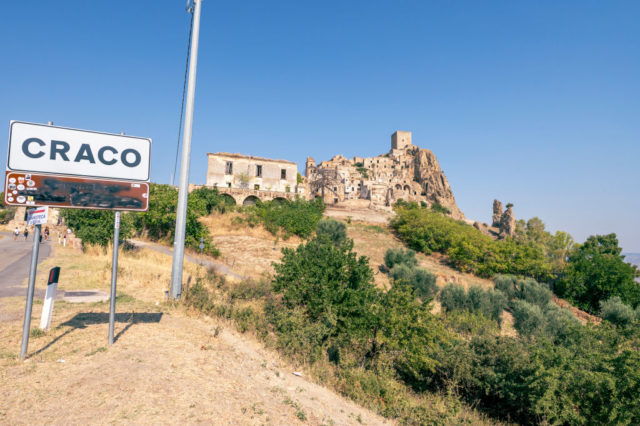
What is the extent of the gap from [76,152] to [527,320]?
94.9ft

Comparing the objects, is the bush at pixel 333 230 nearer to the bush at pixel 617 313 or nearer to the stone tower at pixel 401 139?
the bush at pixel 617 313

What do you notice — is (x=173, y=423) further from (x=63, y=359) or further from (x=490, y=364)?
(x=490, y=364)

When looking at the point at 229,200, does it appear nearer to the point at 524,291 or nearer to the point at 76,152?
the point at 524,291

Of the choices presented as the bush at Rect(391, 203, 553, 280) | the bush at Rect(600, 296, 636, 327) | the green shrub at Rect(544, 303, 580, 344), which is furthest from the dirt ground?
the bush at Rect(391, 203, 553, 280)

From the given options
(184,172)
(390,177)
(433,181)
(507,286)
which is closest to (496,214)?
(433,181)

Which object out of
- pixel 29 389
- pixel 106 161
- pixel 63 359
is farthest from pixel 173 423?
pixel 106 161

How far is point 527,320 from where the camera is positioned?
2406 centimetres

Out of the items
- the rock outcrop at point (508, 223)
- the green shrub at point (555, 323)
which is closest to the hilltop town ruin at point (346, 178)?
the rock outcrop at point (508, 223)

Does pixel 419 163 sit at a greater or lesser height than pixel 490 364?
greater

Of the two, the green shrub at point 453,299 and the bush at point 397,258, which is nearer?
the green shrub at point 453,299

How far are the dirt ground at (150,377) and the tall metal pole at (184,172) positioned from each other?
126 centimetres

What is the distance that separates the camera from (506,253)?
4084cm

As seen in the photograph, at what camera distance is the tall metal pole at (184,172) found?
32.1 feet

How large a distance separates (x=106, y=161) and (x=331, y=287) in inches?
345
